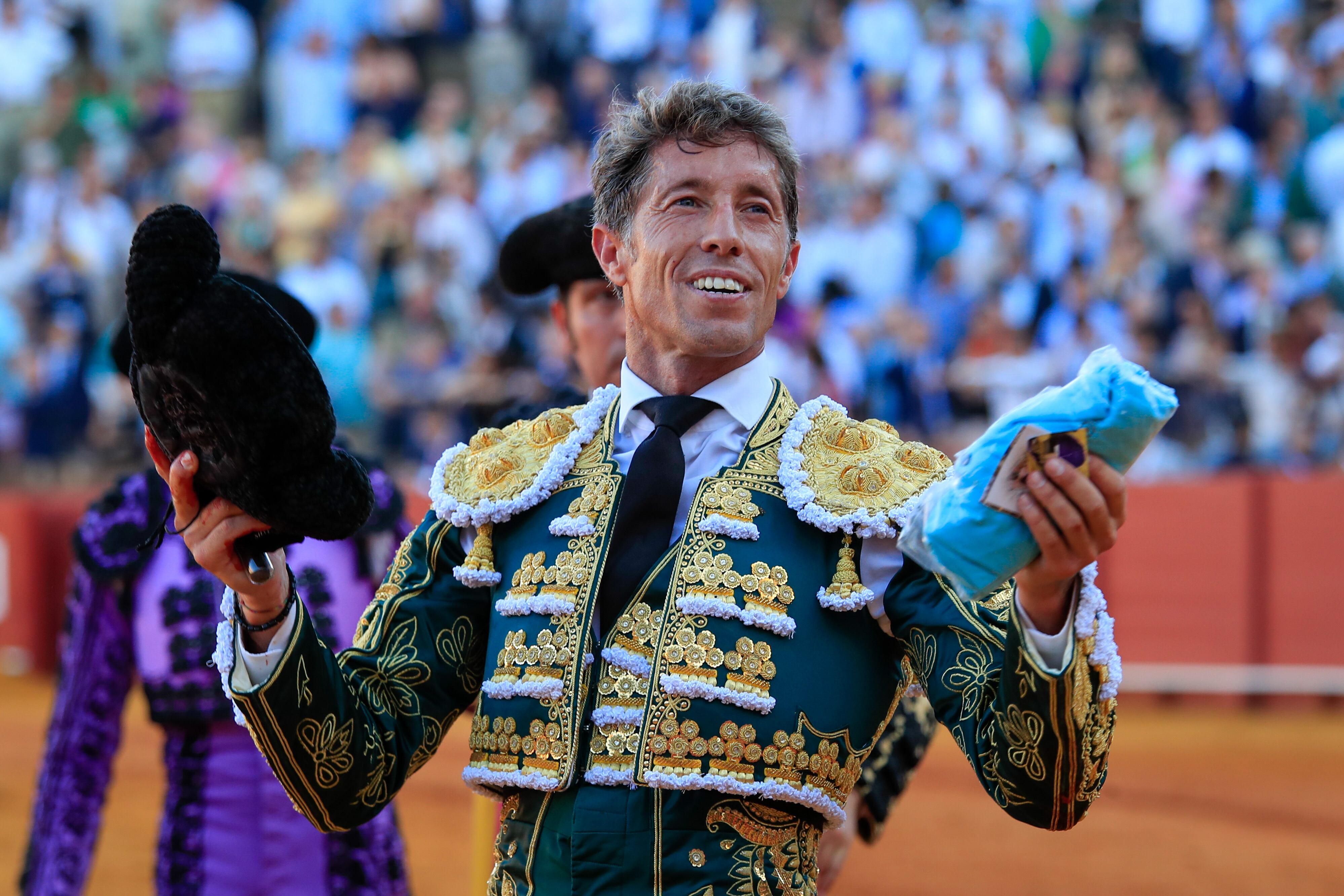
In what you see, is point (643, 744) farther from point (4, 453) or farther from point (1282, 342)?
point (4, 453)

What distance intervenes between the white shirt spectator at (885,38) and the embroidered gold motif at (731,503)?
10.3m

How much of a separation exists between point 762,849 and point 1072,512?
0.59 m

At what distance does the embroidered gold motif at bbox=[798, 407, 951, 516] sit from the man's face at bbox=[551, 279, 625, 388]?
1095 mm

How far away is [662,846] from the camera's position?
1879mm

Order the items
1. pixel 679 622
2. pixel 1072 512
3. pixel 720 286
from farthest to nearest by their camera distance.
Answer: pixel 720 286 < pixel 679 622 < pixel 1072 512

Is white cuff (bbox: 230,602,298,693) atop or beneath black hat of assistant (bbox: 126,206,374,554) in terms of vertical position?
beneath

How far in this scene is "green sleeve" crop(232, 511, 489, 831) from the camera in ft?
6.11

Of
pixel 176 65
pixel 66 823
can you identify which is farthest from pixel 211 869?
pixel 176 65

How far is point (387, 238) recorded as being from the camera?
39.2 ft

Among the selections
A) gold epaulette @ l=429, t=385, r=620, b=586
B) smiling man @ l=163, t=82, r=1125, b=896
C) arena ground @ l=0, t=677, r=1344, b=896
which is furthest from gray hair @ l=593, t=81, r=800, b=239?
arena ground @ l=0, t=677, r=1344, b=896

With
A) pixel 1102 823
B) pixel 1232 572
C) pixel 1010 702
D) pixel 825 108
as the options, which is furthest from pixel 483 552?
pixel 825 108

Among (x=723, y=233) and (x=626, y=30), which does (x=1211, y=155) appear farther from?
(x=723, y=233)

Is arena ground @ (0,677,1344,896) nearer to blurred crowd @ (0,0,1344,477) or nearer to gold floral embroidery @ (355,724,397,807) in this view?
blurred crowd @ (0,0,1344,477)

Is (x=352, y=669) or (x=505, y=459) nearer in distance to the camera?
(x=352, y=669)
